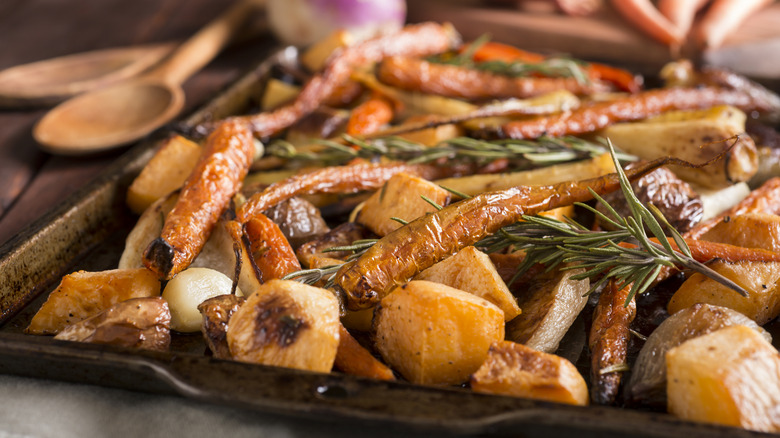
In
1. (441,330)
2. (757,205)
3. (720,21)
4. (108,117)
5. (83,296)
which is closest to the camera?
(441,330)

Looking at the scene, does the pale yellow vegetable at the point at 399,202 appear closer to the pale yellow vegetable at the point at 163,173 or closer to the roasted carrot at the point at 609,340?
the roasted carrot at the point at 609,340

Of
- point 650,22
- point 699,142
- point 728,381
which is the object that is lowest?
point 728,381

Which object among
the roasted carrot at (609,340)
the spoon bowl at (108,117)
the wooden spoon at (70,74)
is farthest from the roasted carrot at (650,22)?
the wooden spoon at (70,74)

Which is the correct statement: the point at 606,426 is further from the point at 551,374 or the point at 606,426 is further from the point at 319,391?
the point at 319,391

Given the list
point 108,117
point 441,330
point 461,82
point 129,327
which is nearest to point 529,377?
point 441,330

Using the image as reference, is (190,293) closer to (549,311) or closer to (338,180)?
(338,180)

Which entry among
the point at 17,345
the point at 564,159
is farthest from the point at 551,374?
the point at 17,345

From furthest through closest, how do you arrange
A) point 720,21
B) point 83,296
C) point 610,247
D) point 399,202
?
1. point 720,21
2. point 399,202
3. point 83,296
4. point 610,247

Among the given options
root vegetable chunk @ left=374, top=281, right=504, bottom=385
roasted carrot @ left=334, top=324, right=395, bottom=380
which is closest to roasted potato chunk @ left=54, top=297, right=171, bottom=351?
roasted carrot @ left=334, top=324, right=395, bottom=380
